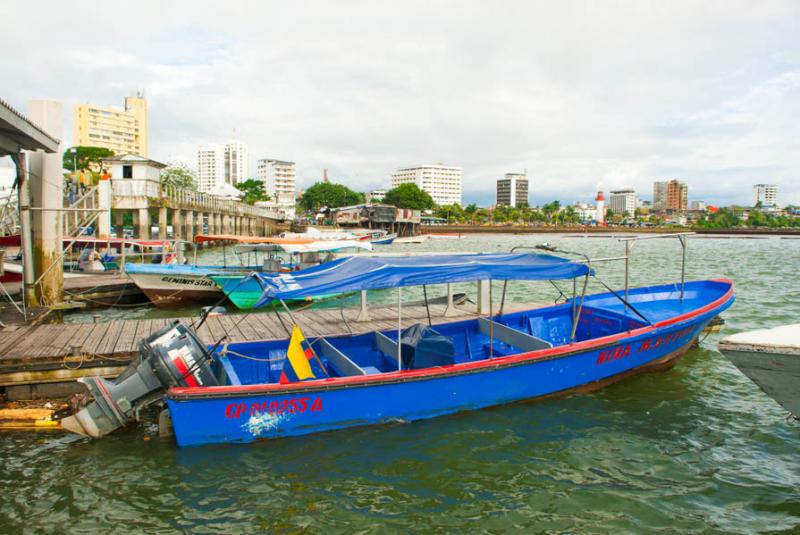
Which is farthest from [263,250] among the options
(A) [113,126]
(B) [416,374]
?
(A) [113,126]

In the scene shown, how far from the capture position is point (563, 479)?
6891 millimetres


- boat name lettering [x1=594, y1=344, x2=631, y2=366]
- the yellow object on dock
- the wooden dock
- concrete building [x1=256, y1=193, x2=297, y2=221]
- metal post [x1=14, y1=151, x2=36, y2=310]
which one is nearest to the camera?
the yellow object on dock

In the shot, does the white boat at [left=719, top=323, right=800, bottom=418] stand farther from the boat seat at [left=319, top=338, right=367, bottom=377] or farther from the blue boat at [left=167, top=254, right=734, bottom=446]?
the boat seat at [left=319, top=338, right=367, bottom=377]

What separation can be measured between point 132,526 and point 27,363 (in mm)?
4701

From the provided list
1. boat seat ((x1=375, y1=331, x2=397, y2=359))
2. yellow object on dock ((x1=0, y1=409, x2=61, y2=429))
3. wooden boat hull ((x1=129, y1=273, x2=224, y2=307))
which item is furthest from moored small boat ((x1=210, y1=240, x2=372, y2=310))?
yellow object on dock ((x1=0, y1=409, x2=61, y2=429))

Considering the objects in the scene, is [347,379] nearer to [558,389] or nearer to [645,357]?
[558,389]

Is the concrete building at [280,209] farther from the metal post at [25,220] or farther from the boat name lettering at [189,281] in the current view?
the metal post at [25,220]

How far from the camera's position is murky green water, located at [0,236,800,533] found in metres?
5.90

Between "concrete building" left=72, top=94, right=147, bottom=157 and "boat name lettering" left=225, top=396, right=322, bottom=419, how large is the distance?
156914 millimetres

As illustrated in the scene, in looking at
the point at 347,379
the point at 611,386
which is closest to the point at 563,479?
the point at 347,379

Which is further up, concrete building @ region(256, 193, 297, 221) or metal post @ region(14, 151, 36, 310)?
concrete building @ region(256, 193, 297, 221)

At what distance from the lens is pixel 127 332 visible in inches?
440

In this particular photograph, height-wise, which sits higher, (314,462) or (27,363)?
(27,363)

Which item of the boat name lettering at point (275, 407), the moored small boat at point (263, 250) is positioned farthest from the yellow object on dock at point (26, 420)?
the moored small boat at point (263, 250)
